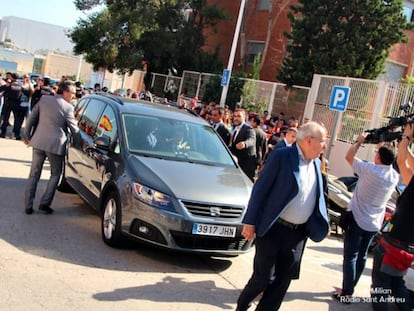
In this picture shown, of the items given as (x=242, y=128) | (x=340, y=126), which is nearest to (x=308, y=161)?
(x=242, y=128)

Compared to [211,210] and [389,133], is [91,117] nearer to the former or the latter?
[211,210]

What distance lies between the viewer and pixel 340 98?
1141 centimetres

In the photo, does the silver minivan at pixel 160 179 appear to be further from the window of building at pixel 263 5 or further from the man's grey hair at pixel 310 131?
the window of building at pixel 263 5

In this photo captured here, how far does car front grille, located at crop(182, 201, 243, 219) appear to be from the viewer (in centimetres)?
533

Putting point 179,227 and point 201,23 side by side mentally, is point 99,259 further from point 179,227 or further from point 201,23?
point 201,23

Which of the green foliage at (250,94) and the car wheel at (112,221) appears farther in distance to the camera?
the green foliage at (250,94)

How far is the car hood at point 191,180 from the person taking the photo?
543cm

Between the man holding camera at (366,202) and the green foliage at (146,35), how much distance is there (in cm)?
2252

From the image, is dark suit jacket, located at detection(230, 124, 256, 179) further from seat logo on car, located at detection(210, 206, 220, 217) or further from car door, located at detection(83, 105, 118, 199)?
seat logo on car, located at detection(210, 206, 220, 217)

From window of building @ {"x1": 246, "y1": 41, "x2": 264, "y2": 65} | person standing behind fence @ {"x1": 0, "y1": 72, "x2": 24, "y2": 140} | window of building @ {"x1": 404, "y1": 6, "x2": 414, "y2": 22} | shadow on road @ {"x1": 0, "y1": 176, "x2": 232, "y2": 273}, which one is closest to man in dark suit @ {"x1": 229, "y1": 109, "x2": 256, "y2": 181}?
shadow on road @ {"x1": 0, "y1": 176, "x2": 232, "y2": 273}

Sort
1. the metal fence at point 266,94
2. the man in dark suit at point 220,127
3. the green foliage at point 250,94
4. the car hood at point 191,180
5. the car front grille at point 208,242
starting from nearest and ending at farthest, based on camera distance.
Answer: the car front grille at point 208,242
the car hood at point 191,180
the man in dark suit at point 220,127
the metal fence at point 266,94
the green foliage at point 250,94

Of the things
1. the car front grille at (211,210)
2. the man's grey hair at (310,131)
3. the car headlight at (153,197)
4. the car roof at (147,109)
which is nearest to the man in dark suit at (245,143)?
the car roof at (147,109)

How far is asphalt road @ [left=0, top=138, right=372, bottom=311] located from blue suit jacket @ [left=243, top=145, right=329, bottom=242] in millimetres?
1255

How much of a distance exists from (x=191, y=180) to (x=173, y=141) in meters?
1.08
